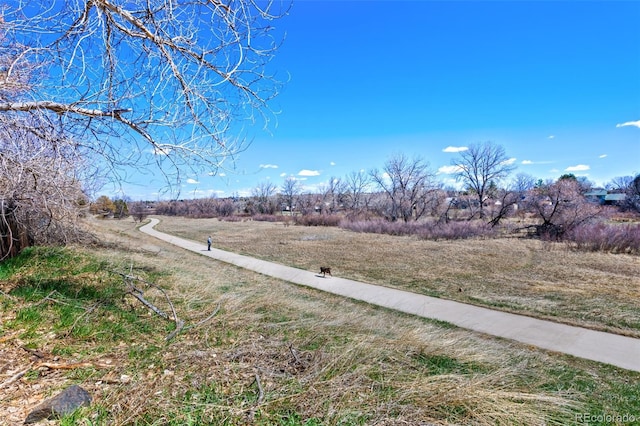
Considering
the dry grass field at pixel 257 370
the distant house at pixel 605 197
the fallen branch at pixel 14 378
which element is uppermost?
the distant house at pixel 605 197

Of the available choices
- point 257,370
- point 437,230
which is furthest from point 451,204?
point 257,370

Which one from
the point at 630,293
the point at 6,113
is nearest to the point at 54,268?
the point at 6,113

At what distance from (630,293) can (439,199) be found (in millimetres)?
40554

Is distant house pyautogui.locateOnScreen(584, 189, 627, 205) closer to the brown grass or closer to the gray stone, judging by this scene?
the brown grass

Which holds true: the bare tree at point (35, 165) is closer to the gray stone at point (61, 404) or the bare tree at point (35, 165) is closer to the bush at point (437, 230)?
the gray stone at point (61, 404)

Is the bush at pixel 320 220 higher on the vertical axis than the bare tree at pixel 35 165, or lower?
lower

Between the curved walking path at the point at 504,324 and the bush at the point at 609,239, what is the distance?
670 inches

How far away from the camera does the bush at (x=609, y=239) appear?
20.4 meters

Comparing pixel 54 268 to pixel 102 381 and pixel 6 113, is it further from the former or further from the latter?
pixel 102 381

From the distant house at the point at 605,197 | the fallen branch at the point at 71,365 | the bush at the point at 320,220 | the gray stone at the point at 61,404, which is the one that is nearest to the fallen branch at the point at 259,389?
the gray stone at the point at 61,404

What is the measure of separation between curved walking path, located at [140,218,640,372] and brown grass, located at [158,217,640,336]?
2.26 ft

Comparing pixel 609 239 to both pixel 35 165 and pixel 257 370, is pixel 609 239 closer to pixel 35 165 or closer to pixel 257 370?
pixel 257 370

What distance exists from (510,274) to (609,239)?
11.4m

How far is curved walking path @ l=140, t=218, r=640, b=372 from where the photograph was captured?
6.97m
